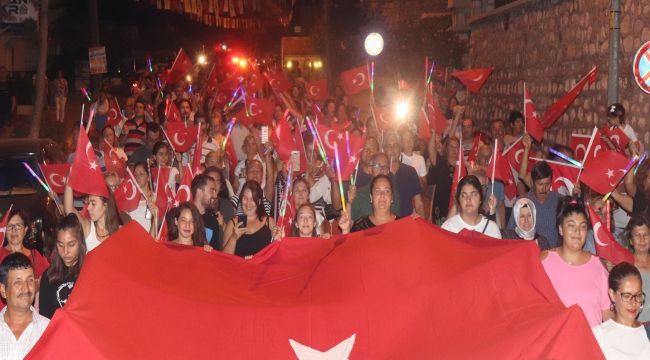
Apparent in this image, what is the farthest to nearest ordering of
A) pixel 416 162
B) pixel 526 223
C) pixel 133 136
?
pixel 133 136 < pixel 416 162 < pixel 526 223

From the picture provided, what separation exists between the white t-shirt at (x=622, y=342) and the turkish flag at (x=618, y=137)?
5.66 m

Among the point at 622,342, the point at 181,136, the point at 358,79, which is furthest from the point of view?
the point at 358,79

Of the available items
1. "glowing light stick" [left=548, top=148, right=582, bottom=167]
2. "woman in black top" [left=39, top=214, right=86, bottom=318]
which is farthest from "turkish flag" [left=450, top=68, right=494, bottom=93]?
"woman in black top" [left=39, top=214, right=86, bottom=318]

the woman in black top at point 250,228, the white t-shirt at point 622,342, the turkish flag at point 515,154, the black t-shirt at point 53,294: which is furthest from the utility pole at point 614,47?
the black t-shirt at point 53,294

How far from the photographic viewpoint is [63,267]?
7117 mm

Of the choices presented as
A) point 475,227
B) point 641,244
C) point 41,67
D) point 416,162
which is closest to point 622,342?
point 641,244

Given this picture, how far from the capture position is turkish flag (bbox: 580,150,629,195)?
922 cm

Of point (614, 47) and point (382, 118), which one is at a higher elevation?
point (614, 47)

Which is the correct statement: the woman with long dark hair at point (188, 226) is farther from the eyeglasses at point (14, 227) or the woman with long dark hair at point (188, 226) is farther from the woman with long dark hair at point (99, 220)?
the eyeglasses at point (14, 227)

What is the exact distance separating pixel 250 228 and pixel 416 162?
12.7 feet

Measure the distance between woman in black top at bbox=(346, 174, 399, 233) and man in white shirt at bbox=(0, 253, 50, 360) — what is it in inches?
119

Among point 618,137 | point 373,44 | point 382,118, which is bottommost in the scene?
point 618,137

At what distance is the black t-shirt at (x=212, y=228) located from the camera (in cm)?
909

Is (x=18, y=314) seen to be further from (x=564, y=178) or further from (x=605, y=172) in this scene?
(x=564, y=178)
